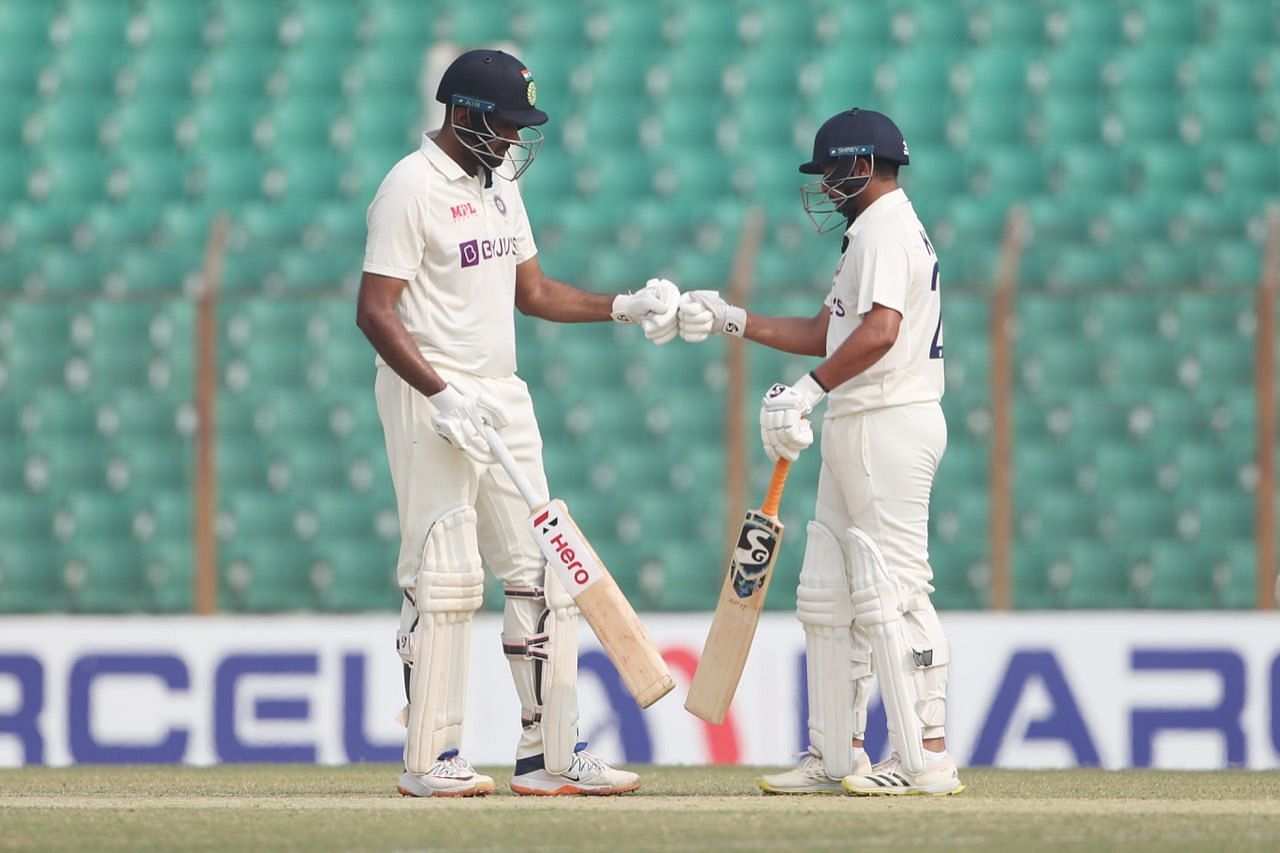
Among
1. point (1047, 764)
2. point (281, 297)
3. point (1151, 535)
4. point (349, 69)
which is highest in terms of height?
point (349, 69)

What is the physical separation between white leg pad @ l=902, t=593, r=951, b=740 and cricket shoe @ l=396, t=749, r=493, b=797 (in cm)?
105

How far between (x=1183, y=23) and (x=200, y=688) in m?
5.35

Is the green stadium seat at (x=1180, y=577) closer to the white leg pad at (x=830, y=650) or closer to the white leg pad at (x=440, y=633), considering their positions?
the white leg pad at (x=830, y=650)

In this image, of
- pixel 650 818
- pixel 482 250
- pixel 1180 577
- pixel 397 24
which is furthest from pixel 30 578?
pixel 650 818

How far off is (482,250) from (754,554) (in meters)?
0.97

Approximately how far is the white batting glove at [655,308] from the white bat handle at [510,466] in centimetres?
54

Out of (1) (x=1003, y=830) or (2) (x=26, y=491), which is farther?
(2) (x=26, y=491)

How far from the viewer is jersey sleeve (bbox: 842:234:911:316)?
5.14 metres

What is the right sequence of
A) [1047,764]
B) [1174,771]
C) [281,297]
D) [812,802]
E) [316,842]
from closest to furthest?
[316,842], [812,802], [1174,771], [1047,764], [281,297]

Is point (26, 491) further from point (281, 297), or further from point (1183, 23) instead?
point (1183, 23)

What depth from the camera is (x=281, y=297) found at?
26.2 ft

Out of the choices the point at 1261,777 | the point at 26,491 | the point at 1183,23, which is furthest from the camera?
the point at 1183,23

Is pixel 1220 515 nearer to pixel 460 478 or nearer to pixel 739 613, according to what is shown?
pixel 739 613

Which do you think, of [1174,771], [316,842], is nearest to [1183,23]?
[1174,771]
